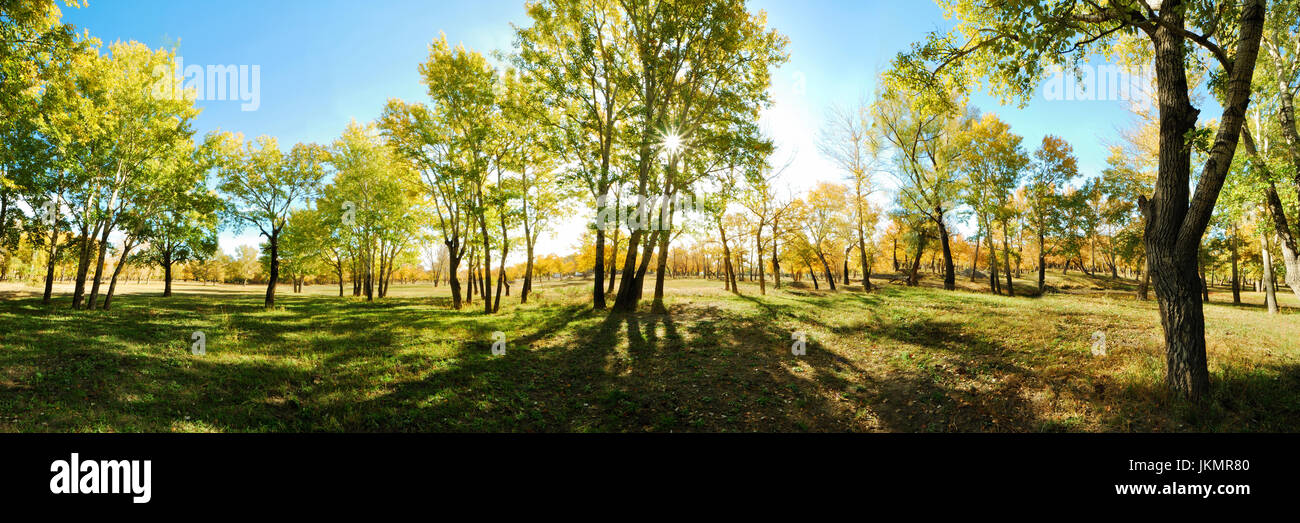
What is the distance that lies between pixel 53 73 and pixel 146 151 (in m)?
10.4

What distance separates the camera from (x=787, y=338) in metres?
13.3

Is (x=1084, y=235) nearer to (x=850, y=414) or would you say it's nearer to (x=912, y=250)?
(x=912, y=250)

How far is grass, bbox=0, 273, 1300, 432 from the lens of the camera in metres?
6.55

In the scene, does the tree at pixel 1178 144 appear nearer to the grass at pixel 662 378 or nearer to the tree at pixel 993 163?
the grass at pixel 662 378

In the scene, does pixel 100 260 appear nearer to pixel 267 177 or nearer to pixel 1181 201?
pixel 267 177

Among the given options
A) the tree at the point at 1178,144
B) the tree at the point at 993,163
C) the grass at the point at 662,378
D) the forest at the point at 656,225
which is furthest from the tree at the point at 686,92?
the tree at the point at 993,163

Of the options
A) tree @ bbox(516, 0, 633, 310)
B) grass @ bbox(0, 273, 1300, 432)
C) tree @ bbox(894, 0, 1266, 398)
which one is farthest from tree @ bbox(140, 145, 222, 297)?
tree @ bbox(894, 0, 1266, 398)

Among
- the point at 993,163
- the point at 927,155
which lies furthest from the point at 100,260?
the point at 993,163

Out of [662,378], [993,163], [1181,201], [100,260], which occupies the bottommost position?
[662,378]

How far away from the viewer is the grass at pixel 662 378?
655 centimetres

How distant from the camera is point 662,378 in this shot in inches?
376

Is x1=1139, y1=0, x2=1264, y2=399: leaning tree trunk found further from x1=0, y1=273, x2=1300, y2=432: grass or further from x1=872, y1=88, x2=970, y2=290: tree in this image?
x1=872, y1=88, x2=970, y2=290: tree

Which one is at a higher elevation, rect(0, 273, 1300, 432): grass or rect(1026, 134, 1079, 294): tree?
rect(1026, 134, 1079, 294): tree
